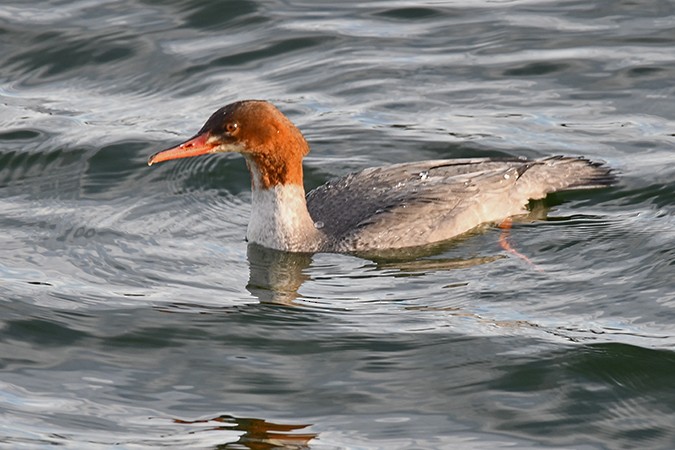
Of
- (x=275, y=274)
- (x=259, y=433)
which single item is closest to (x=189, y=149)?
(x=275, y=274)

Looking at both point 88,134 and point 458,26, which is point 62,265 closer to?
point 88,134

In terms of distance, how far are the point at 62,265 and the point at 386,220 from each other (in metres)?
2.26

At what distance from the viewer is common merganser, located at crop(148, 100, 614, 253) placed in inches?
401

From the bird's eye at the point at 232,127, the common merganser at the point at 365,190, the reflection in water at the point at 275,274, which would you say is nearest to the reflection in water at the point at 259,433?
the reflection in water at the point at 275,274

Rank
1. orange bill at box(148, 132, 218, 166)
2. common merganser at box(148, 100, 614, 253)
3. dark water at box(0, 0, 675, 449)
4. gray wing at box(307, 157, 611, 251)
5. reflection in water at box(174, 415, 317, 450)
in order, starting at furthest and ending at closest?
gray wing at box(307, 157, 611, 251), common merganser at box(148, 100, 614, 253), orange bill at box(148, 132, 218, 166), dark water at box(0, 0, 675, 449), reflection in water at box(174, 415, 317, 450)

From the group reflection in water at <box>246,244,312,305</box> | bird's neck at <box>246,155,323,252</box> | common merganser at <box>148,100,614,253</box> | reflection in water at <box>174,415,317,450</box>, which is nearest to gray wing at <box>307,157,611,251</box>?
common merganser at <box>148,100,614,253</box>

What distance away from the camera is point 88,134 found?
12531 mm

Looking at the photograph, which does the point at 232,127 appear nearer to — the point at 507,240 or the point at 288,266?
the point at 288,266

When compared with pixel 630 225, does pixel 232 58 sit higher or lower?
higher

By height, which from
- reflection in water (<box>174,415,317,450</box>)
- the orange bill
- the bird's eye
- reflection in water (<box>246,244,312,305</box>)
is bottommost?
reflection in water (<box>174,415,317,450</box>)

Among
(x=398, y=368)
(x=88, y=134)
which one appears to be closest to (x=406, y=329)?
(x=398, y=368)

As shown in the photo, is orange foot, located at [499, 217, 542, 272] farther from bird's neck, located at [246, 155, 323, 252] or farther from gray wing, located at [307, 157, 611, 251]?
bird's neck, located at [246, 155, 323, 252]

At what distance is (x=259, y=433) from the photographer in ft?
24.7

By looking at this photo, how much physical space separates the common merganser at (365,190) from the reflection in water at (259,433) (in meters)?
2.72
